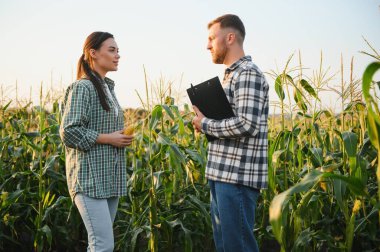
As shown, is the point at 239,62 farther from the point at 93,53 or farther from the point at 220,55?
the point at 93,53

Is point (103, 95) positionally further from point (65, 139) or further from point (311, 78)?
point (311, 78)

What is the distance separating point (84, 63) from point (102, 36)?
229 mm

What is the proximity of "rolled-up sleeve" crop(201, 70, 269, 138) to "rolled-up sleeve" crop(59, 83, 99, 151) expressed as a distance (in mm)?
823

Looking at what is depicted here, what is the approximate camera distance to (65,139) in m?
2.55

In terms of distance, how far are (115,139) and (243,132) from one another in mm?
858

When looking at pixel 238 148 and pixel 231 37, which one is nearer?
pixel 238 148

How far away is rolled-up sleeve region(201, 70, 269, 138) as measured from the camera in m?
2.32

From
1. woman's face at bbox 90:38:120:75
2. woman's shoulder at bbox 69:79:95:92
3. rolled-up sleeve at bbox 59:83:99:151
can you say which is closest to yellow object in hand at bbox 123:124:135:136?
rolled-up sleeve at bbox 59:83:99:151

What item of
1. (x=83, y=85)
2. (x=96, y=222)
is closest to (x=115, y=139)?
(x=83, y=85)

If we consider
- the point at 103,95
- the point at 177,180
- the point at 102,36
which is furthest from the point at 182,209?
the point at 102,36

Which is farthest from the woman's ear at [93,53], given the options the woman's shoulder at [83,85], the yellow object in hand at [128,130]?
the yellow object in hand at [128,130]

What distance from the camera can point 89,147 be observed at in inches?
101

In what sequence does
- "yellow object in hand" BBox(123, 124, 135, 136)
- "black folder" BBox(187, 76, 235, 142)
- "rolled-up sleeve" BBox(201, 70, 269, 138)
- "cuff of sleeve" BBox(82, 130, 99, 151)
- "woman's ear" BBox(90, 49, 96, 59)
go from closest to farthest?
"rolled-up sleeve" BBox(201, 70, 269, 138) → "black folder" BBox(187, 76, 235, 142) → "cuff of sleeve" BBox(82, 130, 99, 151) → "yellow object in hand" BBox(123, 124, 135, 136) → "woman's ear" BBox(90, 49, 96, 59)

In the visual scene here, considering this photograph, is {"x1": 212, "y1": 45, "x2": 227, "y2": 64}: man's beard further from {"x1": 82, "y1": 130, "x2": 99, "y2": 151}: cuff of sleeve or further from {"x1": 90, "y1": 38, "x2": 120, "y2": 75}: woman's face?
{"x1": 82, "y1": 130, "x2": 99, "y2": 151}: cuff of sleeve
